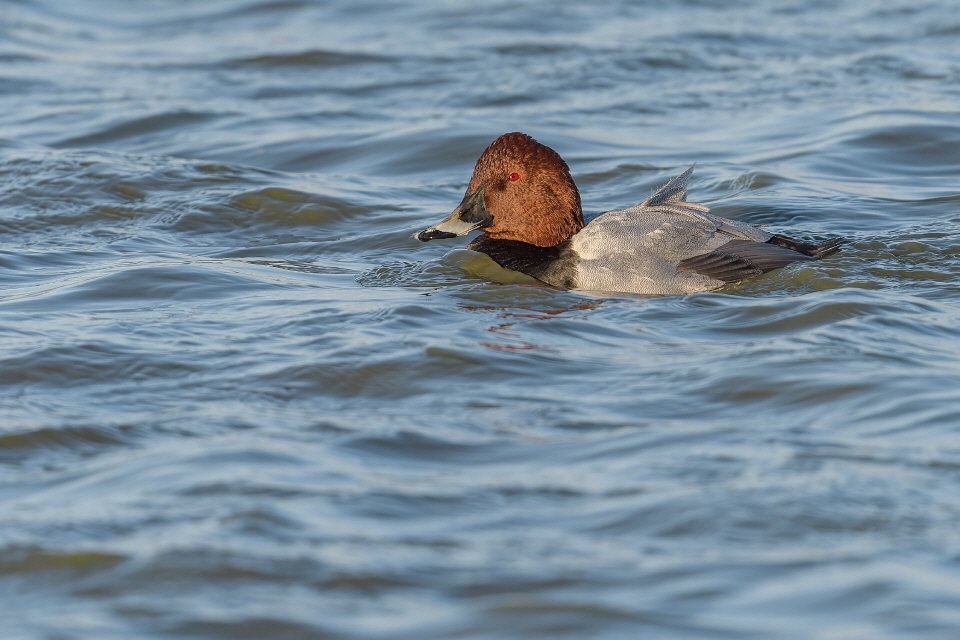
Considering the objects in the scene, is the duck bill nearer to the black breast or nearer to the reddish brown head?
the reddish brown head

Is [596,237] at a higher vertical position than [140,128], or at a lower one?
lower

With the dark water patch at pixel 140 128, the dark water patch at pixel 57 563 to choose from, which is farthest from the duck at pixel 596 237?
the dark water patch at pixel 140 128

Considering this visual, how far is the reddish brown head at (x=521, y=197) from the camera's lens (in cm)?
738

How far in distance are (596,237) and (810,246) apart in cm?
122

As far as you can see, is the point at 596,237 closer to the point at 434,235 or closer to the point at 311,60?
the point at 434,235

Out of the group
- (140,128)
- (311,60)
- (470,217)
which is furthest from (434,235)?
(311,60)

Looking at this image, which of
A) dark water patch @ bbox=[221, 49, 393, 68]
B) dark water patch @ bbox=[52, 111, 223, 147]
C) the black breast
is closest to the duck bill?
the black breast

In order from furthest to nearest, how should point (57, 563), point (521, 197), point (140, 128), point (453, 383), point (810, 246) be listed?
1. point (140, 128)
2. point (521, 197)
3. point (810, 246)
4. point (453, 383)
5. point (57, 563)

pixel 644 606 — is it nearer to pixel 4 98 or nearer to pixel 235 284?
pixel 235 284

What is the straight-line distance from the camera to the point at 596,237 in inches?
276

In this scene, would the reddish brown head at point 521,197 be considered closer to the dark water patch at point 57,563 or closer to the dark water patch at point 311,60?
the dark water patch at point 57,563

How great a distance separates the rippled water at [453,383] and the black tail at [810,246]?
0.11 meters

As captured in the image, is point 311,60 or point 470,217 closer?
point 470,217

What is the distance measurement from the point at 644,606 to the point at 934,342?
2933mm
